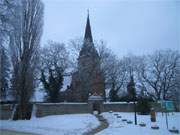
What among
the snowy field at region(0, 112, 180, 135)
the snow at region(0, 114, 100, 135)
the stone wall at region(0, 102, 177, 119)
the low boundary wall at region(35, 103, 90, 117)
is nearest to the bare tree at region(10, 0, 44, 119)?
the low boundary wall at region(35, 103, 90, 117)

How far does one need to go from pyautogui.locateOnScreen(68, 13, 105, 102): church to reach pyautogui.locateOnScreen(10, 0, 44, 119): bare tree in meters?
12.4

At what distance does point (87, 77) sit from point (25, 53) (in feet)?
47.4

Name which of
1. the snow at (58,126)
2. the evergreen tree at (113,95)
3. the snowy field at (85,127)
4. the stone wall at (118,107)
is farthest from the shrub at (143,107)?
the evergreen tree at (113,95)

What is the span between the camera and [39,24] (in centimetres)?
2788

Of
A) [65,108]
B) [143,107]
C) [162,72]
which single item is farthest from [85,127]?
[162,72]

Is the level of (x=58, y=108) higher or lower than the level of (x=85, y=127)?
higher

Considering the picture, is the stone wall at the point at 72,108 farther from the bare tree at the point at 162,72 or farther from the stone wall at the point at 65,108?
the bare tree at the point at 162,72

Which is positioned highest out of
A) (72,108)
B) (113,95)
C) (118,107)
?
(113,95)

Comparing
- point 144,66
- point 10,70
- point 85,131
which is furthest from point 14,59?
point 144,66

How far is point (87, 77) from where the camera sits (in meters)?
39.5

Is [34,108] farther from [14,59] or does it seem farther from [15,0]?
[15,0]

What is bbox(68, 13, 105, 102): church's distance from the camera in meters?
39.3

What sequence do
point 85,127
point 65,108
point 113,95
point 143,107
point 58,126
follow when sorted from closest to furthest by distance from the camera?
point 85,127
point 58,126
point 143,107
point 65,108
point 113,95

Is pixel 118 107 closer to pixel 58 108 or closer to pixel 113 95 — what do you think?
pixel 113 95
